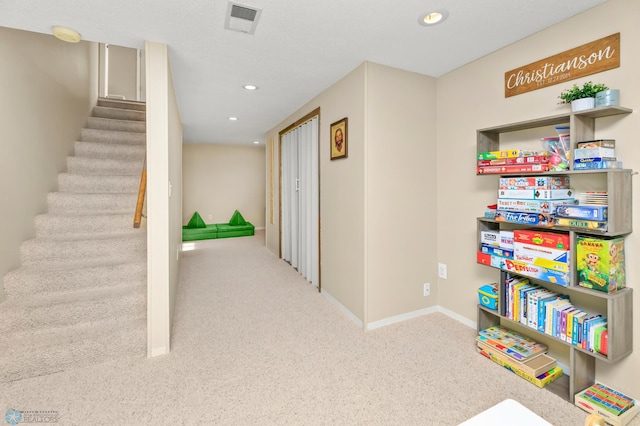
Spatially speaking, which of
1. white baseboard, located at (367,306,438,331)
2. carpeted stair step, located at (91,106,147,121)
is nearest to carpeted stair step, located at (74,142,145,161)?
carpeted stair step, located at (91,106,147,121)

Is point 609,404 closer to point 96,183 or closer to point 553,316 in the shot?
point 553,316

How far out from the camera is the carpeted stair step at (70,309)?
2049mm

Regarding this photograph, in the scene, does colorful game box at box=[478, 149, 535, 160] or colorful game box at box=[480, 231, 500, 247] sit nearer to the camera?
colorful game box at box=[478, 149, 535, 160]

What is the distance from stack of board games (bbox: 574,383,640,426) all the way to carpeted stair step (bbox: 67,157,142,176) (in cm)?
424

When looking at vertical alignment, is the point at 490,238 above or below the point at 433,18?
below

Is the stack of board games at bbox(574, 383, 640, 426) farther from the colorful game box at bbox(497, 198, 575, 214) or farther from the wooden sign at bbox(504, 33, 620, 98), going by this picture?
the wooden sign at bbox(504, 33, 620, 98)

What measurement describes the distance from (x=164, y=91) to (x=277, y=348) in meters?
2.07

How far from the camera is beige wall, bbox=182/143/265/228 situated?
24.7 feet

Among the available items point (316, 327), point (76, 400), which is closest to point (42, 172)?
point (76, 400)

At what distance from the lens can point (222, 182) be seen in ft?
25.8

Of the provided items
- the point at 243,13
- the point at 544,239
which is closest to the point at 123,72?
the point at 243,13

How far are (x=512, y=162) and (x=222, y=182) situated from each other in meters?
6.97

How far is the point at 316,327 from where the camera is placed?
2.68 meters

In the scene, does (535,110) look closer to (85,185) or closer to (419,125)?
(419,125)
